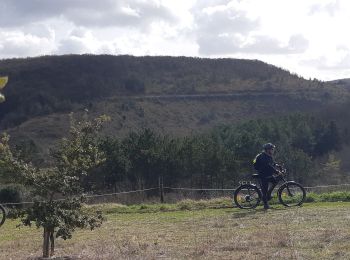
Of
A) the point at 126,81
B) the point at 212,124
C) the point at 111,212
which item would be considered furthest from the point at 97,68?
the point at 111,212

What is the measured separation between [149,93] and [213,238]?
8571cm

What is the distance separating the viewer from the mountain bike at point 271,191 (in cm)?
1591

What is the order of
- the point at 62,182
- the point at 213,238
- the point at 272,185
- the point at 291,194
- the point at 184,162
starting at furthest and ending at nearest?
the point at 184,162, the point at 291,194, the point at 272,185, the point at 213,238, the point at 62,182

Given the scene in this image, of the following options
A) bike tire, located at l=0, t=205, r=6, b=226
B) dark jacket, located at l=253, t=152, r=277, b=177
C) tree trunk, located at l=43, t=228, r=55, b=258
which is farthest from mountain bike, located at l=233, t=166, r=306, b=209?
tree trunk, located at l=43, t=228, r=55, b=258

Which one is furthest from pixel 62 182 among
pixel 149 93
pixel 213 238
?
pixel 149 93

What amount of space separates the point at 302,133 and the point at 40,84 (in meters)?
52.3

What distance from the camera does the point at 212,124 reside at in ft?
275

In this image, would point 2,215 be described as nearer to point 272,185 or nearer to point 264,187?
point 264,187

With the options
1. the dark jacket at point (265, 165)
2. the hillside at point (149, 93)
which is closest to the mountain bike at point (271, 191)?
the dark jacket at point (265, 165)

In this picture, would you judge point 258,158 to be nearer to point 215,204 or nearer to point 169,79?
point 215,204

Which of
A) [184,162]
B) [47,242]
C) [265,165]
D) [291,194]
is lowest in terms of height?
[47,242]

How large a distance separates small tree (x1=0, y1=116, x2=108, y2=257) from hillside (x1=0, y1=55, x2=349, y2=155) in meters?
62.2

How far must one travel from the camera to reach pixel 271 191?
15.9m

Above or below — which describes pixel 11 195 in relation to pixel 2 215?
above
